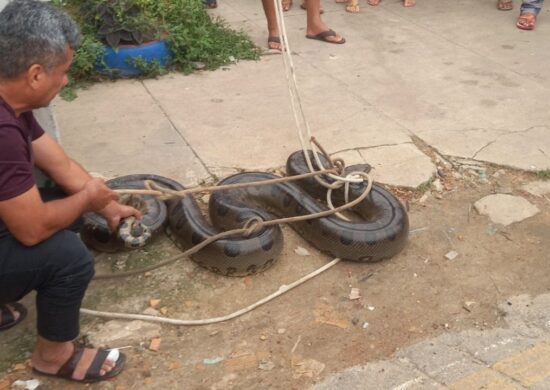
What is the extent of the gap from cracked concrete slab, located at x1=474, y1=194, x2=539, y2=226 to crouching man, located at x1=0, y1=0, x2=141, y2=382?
2602 millimetres

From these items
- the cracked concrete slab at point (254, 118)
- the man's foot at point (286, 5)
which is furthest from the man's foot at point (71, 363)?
the man's foot at point (286, 5)

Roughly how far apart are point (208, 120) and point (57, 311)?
9.23 ft

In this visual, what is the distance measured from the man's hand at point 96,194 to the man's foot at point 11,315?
2.72 feet

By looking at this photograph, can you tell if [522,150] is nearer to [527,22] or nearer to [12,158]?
[527,22]

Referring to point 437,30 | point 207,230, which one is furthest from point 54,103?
point 437,30

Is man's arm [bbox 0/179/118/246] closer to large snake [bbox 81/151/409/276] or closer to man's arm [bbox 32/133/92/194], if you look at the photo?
man's arm [bbox 32/133/92/194]

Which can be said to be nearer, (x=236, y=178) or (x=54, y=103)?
(x=236, y=178)

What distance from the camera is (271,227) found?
3615 millimetres

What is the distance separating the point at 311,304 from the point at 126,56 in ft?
11.3

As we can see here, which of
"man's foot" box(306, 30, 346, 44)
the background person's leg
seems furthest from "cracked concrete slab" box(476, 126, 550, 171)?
the background person's leg

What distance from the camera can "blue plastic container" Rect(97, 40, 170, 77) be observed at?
5.75m

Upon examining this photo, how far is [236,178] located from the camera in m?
4.07

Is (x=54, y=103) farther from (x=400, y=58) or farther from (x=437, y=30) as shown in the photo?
(x=437, y=30)

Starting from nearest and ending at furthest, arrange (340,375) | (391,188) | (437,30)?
(340,375), (391,188), (437,30)
